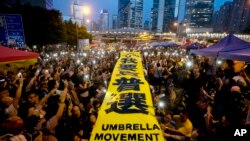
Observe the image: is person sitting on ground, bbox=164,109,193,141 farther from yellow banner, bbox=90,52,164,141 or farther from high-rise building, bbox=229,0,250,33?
high-rise building, bbox=229,0,250,33

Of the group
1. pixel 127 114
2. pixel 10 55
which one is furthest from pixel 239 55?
pixel 10 55

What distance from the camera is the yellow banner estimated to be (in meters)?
4.29

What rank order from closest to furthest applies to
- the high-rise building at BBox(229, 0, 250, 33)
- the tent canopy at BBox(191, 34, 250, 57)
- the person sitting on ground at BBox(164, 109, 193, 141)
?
the person sitting on ground at BBox(164, 109, 193, 141), the tent canopy at BBox(191, 34, 250, 57), the high-rise building at BBox(229, 0, 250, 33)

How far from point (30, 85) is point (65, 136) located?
341 centimetres

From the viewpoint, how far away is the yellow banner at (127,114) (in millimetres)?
4289

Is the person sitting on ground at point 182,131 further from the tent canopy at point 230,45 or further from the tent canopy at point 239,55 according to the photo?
the tent canopy at point 230,45

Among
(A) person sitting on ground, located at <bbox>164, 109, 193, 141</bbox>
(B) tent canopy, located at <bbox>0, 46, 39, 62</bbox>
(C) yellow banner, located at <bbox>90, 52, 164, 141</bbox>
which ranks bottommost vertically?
(A) person sitting on ground, located at <bbox>164, 109, 193, 141</bbox>

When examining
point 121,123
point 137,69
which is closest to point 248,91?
point 137,69

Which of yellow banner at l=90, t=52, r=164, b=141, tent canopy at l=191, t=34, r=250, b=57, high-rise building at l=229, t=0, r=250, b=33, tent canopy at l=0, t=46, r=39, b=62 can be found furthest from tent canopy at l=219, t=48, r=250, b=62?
high-rise building at l=229, t=0, r=250, b=33

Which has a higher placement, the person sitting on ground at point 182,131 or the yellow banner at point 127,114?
the yellow banner at point 127,114

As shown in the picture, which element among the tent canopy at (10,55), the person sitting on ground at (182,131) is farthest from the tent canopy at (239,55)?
the tent canopy at (10,55)

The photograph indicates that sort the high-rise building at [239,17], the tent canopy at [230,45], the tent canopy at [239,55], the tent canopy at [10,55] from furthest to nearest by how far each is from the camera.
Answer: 1. the high-rise building at [239,17]
2. the tent canopy at [230,45]
3. the tent canopy at [239,55]
4. the tent canopy at [10,55]

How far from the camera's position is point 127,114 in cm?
482

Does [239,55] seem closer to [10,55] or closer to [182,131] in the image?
[182,131]
